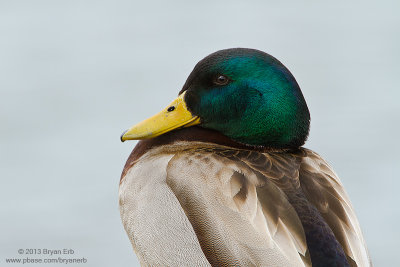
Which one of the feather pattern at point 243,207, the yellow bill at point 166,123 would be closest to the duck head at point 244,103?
the yellow bill at point 166,123

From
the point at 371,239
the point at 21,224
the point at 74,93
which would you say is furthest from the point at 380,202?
the point at 74,93

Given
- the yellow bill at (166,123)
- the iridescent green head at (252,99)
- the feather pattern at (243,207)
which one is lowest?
the feather pattern at (243,207)

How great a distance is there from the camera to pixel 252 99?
498 centimetres

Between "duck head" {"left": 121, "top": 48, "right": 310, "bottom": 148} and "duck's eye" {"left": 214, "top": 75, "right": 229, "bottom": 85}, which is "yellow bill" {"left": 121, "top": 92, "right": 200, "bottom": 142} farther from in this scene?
"duck's eye" {"left": 214, "top": 75, "right": 229, "bottom": 85}

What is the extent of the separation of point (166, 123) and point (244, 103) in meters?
0.49

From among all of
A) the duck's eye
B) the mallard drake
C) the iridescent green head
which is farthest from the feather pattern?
the duck's eye

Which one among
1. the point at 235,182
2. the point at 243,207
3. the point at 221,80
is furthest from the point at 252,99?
the point at 243,207

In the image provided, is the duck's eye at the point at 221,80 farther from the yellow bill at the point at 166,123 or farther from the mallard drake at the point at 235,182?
the yellow bill at the point at 166,123

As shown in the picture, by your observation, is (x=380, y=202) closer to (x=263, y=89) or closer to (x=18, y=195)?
(x=18, y=195)

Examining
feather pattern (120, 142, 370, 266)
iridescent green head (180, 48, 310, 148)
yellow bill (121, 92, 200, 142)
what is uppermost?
iridescent green head (180, 48, 310, 148)

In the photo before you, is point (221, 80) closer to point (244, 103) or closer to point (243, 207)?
point (244, 103)

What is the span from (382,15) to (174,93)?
441 centimetres

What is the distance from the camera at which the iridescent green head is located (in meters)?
4.95

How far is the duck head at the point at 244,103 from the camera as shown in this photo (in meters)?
4.95
